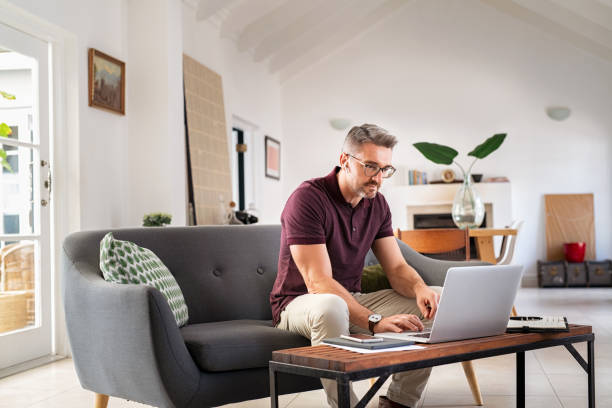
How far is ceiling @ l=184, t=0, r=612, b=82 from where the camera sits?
22.6 ft

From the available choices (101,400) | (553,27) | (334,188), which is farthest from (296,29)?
(101,400)

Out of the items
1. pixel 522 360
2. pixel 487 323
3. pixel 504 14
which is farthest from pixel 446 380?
pixel 504 14

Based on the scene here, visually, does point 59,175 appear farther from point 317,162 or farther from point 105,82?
point 317,162

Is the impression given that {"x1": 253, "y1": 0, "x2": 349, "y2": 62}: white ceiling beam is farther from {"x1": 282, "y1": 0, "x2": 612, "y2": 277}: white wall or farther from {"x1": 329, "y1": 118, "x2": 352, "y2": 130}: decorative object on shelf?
{"x1": 329, "y1": 118, "x2": 352, "y2": 130}: decorative object on shelf

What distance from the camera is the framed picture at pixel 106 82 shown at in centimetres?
450

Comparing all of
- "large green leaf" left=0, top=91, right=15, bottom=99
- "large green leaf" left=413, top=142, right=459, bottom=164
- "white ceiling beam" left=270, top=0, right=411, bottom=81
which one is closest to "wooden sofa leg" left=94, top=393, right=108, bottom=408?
"large green leaf" left=0, top=91, right=15, bottom=99

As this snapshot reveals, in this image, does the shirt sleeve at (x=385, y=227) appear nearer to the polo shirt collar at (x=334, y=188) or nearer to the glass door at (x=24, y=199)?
the polo shirt collar at (x=334, y=188)

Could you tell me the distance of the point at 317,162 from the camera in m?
9.37

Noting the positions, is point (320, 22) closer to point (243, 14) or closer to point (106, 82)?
point (243, 14)

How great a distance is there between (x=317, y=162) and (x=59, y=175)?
5.37m

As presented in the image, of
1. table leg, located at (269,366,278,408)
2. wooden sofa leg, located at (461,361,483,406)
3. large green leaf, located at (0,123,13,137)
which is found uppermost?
large green leaf, located at (0,123,13,137)

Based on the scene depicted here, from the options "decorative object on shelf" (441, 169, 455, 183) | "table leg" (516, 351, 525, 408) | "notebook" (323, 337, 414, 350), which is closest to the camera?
"notebook" (323, 337, 414, 350)

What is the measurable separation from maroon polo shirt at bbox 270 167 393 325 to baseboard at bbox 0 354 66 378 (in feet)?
6.46

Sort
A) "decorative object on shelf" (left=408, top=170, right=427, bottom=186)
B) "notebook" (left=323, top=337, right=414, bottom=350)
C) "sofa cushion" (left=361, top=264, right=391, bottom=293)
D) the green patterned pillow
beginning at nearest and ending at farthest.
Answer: "notebook" (left=323, top=337, right=414, bottom=350), the green patterned pillow, "sofa cushion" (left=361, top=264, right=391, bottom=293), "decorative object on shelf" (left=408, top=170, right=427, bottom=186)
